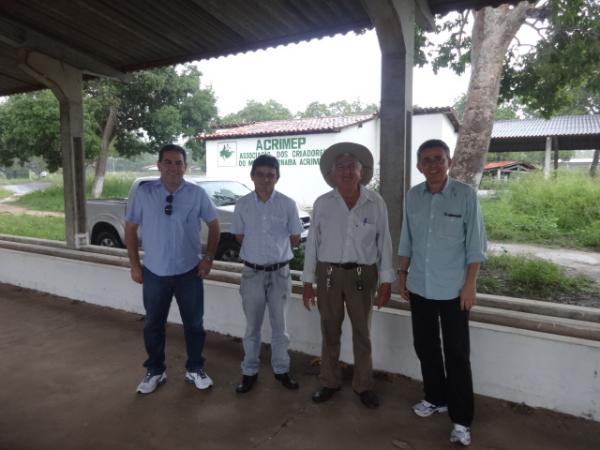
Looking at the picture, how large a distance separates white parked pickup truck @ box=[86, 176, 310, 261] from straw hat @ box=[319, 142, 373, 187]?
3.04 m

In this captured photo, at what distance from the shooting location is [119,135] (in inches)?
623

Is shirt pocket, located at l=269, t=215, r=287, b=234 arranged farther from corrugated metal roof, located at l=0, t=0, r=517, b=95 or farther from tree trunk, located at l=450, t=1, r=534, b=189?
tree trunk, located at l=450, t=1, r=534, b=189

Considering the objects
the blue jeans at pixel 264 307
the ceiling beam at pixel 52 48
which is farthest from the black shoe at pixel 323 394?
the ceiling beam at pixel 52 48

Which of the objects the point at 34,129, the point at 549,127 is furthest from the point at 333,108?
the point at 34,129

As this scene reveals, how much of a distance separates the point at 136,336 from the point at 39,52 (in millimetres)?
3161

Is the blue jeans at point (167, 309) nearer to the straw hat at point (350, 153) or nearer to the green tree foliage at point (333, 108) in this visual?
the straw hat at point (350, 153)

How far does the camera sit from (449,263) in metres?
2.48

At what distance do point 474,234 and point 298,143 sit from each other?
41.2ft

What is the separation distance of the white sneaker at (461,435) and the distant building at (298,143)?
11.4 meters

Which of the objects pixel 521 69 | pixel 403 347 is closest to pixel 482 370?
pixel 403 347

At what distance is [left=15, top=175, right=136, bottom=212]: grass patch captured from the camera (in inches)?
655

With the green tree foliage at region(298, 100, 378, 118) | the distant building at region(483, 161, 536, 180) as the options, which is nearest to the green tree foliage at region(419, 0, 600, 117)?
the distant building at region(483, 161, 536, 180)

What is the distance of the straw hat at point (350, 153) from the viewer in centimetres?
292

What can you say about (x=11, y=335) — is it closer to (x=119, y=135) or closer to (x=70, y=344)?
(x=70, y=344)
